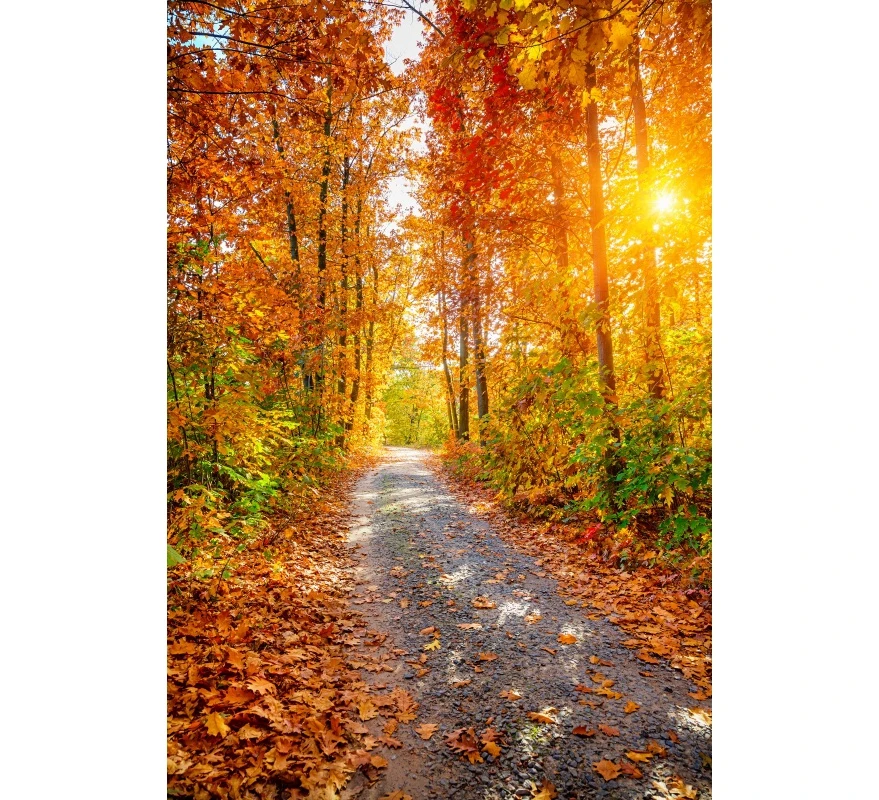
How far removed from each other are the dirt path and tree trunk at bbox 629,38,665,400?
187 centimetres

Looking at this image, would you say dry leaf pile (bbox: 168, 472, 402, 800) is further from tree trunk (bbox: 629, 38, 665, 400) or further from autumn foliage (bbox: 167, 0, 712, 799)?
tree trunk (bbox: 629, 38, 665, 400)

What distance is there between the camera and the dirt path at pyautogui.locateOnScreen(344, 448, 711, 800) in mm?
1923

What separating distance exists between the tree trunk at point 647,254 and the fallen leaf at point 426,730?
2.53m

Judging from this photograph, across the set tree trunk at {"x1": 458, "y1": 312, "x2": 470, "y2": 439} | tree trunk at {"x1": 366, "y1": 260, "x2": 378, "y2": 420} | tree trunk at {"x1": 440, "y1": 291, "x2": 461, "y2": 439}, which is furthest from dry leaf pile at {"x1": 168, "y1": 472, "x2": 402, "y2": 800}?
tree trunk at {"x1": 458, "y1": 312, "x2": 470, "y2": 439}

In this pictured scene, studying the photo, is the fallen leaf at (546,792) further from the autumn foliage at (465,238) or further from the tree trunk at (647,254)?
the tree trunk at (647,254)

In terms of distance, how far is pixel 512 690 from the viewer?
98.6 inches
